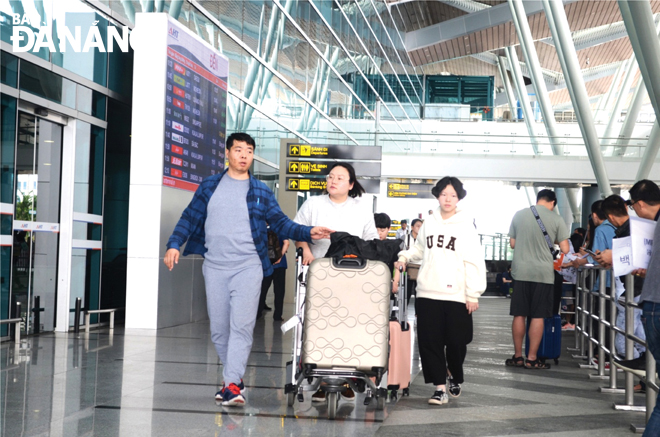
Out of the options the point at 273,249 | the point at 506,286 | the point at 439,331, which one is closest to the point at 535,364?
the point at 439,331

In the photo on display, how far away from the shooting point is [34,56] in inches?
351

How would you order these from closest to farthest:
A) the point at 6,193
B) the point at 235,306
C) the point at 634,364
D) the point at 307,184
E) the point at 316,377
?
1. the point at 634,364
2. the point at 316,377
3. the point at 235,306
4. the point at 6,193
5. the point at 307,184

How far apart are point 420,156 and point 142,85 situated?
16636 millimetres

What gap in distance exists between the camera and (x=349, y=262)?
523 cm

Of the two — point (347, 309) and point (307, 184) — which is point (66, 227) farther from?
point (347, 309)

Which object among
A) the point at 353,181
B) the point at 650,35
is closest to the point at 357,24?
the point at 650,35

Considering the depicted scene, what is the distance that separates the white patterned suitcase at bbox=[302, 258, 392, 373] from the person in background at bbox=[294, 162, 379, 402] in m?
0.48

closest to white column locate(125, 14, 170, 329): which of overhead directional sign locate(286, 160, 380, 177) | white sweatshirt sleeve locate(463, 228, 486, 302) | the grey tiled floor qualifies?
the grey tiled floor

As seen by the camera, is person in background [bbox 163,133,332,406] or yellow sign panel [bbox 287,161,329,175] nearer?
person in background [bbox 163,133,332,406]

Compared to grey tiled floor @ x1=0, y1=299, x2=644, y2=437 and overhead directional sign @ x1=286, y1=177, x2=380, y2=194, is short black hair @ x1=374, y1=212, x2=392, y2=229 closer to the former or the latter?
overhead directional sign @ x1=286, y1=177, x2=380, y2=194

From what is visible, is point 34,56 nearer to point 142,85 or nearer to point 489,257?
point 142,85

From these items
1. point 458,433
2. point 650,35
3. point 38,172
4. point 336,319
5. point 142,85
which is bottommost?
point 458,433

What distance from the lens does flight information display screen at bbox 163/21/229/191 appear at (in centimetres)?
1059

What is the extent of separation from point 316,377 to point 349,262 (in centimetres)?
79
